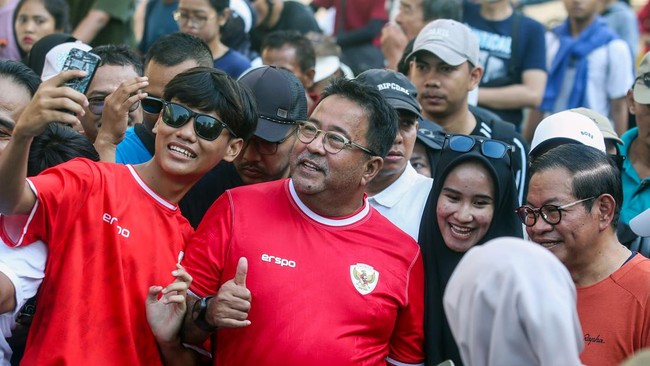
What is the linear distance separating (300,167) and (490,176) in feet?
2.77

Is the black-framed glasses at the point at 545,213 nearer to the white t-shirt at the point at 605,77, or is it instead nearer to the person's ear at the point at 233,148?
the person's ear at the point at 233,148

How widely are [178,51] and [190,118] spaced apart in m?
1.32

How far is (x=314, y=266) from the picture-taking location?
4.28 m

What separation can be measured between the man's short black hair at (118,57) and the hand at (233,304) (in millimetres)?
1981

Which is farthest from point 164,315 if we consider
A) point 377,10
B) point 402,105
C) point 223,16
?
point 377,10

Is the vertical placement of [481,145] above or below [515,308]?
above

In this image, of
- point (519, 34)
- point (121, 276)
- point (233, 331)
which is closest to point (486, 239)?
point (233, 331)

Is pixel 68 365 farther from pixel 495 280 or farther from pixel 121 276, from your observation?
pixel 495 280

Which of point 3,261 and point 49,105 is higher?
→ point 49,105

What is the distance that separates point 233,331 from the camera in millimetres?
4234

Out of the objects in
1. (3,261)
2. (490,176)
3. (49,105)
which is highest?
(490,176)

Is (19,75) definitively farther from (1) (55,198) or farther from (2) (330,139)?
(2) (330,139)

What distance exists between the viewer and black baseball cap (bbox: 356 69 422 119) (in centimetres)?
535

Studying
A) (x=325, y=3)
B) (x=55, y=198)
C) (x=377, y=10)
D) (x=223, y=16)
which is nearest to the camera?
(x=55, y=198)
